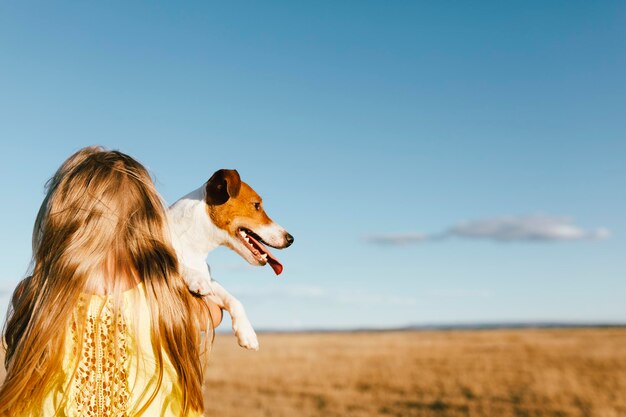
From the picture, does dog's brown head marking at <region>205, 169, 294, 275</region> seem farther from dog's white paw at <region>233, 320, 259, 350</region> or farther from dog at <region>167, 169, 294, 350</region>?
dog's white paw at <region>233, 320, 259, 350</region>

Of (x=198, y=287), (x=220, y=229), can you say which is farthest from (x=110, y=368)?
(x=220, y=229)

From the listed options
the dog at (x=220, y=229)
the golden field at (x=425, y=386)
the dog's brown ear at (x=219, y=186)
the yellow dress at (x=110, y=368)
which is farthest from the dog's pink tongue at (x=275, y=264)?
the golden field at (x=425, y=386)

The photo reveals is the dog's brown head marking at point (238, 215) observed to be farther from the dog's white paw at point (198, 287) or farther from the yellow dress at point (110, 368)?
the yellow dress at point (110, 368)

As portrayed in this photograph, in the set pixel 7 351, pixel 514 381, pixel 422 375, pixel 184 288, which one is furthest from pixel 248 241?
pixel 422 375

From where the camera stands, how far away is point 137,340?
249 cm

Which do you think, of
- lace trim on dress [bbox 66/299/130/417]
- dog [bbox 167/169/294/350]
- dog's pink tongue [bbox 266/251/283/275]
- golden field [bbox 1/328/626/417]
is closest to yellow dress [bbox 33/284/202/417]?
lace trim on dress [bbox 66/299/130/417]

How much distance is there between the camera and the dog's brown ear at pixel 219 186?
330 cm

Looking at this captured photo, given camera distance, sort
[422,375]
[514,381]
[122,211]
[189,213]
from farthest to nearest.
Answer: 1. [422,375]
2. [514,381]
3. [189,213]
4. [122,211]

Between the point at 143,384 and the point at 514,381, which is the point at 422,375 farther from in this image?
the point at 143,384

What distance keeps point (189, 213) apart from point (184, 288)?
2.08ft

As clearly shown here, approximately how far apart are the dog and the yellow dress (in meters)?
0.43

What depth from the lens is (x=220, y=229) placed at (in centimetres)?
328

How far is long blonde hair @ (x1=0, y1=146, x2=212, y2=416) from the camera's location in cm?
240

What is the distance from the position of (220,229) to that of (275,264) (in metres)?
0.32
